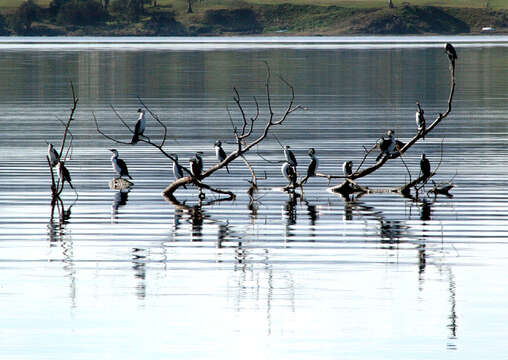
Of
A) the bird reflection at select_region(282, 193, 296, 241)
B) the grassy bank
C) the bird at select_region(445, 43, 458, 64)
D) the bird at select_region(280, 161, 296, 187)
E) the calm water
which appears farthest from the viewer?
the grassy bank

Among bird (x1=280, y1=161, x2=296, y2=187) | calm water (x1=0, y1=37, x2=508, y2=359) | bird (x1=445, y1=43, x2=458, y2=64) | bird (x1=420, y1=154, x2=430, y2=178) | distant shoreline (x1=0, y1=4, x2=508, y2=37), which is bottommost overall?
calm water (x1=0, y1=37, x2=508, y2=359)

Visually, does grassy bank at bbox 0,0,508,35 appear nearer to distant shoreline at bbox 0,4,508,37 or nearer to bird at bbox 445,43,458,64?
distant shoreline at bbox 0,4,508,37

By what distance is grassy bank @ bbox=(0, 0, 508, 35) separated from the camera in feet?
602

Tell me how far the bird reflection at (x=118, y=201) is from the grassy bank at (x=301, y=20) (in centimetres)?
16106

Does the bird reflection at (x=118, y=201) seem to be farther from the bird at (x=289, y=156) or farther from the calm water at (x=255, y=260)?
the bird at (x=289, y=156)

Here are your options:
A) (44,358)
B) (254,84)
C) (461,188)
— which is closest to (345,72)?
(254,84)

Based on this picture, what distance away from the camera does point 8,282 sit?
47.0 feet

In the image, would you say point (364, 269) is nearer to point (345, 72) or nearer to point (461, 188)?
point (461, 188)

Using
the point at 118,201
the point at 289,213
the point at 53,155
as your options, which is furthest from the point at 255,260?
the point at 53,155

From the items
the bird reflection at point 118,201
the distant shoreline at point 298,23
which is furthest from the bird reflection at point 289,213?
the distant shoreline at point 298,23

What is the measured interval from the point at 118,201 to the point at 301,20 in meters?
174

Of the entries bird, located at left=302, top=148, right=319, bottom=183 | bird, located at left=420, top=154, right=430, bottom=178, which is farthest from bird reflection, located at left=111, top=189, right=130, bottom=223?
bird, located at left=420, top=154, right=430, bottom=178

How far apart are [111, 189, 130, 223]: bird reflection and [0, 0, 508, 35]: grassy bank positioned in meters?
161

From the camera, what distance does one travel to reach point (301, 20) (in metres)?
193
